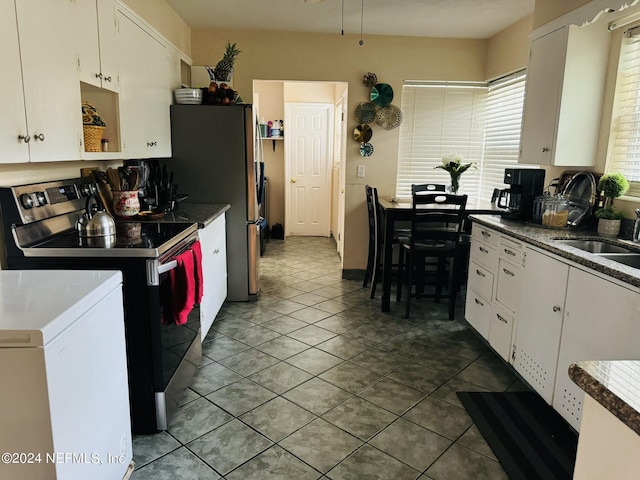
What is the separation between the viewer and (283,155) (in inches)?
272

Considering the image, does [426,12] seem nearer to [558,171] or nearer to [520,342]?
[558,171]

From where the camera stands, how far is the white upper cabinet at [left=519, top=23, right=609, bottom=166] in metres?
2.67

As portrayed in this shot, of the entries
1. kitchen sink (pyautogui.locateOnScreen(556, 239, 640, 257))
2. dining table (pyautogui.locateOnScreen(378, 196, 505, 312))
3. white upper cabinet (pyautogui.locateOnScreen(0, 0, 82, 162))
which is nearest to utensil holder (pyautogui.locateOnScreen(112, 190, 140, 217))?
white upper cabinet (pyautogui.locateOnScreen(0, 0, 82, 162))

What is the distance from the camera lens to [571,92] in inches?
107

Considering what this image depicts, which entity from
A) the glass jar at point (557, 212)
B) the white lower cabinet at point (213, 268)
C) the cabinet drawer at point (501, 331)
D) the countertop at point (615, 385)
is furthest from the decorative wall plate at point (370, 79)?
the countertop at point (615, 385)

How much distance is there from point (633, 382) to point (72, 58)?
240 cm

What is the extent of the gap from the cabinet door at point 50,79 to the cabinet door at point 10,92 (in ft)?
0.12

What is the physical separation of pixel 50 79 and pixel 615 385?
87.6 inches

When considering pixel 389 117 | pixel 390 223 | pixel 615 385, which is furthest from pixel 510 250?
pixel 389 117

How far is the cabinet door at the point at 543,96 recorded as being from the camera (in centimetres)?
275

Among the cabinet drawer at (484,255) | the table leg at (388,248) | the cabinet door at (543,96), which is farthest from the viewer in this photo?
the table leg at (388,248)

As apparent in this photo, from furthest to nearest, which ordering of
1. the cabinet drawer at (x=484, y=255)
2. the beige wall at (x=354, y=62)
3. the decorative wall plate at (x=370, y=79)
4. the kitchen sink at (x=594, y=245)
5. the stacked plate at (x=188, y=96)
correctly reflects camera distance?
the decorative wall plate at (x=370, y=79) → the beige wall at (x=354, y=62) → the stacked plate at (x=188, y=96) → the cabinet drawer at (x=484, y=255) → the kitchen sink at (x=594, y=245)

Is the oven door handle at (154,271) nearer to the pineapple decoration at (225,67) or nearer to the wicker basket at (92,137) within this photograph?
the wicker basket at (92,137)

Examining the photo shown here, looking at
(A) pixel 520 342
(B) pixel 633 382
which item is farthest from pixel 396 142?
(B) pixel 633 382
